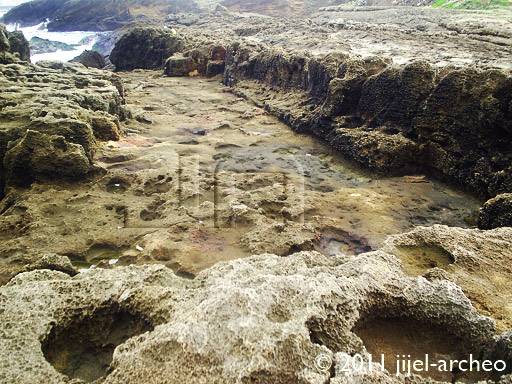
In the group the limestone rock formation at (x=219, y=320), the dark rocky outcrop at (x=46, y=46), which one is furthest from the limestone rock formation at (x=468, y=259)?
the dark rocky outcrop at (x=46, y=46)

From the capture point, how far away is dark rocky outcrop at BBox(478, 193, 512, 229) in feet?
15.6

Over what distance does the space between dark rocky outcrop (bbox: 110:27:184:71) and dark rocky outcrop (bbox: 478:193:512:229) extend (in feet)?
59.9

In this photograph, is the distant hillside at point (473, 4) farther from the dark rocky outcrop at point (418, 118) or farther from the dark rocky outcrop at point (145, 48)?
the dark rocky outcrop at point (145, 48)

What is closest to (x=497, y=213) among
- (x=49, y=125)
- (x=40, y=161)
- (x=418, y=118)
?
(x=418, y=118)

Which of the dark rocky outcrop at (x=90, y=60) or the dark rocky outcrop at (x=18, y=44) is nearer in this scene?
the dark rocky outcrop at (x=18, y=44)

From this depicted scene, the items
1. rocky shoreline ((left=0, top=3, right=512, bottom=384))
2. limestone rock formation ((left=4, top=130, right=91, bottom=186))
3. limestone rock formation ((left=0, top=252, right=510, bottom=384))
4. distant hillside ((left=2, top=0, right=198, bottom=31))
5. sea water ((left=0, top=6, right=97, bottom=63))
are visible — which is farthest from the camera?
distant hillside ((left=2, top=0, right=198, bottom=31))

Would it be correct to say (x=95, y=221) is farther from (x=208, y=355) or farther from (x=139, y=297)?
(x=208, y=355)

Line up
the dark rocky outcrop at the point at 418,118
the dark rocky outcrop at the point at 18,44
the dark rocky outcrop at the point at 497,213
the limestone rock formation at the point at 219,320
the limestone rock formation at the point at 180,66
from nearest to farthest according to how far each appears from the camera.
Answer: the limestone rock formation at the point at 219,320 → the dark rocky outcrop at the point at 497,213 → the dark rocky outcrop at the point at 418,118 → the dark rocky outcrop at the point at 18,44 → the limestone rock formation at the point at 180,66

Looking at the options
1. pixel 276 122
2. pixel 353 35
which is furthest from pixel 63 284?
pixel 353 35

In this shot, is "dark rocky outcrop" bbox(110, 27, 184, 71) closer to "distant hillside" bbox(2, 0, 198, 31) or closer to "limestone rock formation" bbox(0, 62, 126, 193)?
"limestone rock formation" bbox(0, 62, 126, 193)

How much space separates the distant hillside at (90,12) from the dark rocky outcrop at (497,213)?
1838 inches

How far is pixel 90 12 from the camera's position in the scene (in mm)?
54531

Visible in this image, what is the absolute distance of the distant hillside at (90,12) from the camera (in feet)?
162

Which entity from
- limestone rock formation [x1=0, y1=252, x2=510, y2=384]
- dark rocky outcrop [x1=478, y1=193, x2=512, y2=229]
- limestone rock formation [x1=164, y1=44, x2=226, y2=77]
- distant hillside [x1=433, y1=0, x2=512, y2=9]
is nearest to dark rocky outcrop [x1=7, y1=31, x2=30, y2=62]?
limestone rock formation [x1=164, y1=44, x2=226, y2=77]
